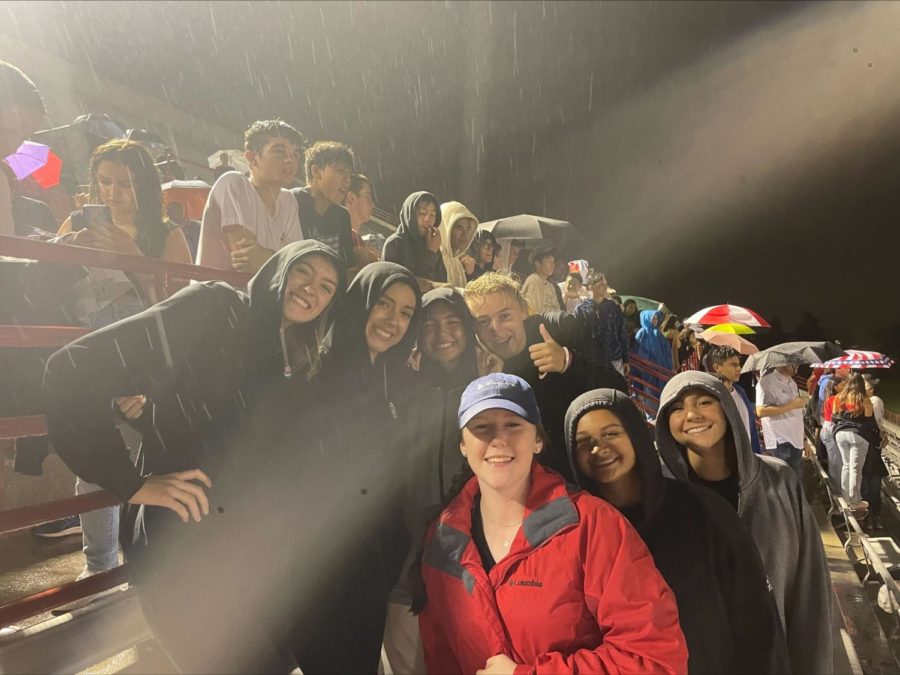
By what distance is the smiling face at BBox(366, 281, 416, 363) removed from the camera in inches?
56.1

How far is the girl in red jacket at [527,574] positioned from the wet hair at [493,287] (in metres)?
0.30

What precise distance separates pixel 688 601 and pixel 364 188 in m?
1.47

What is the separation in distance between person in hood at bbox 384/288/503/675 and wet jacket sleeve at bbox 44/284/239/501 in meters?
0.59

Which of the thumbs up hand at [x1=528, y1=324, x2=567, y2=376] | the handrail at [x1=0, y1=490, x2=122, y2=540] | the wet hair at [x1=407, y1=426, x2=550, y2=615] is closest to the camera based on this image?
the handrail at [x1=0, y1=490, x2=122, y2=540]

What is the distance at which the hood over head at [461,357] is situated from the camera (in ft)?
4.98

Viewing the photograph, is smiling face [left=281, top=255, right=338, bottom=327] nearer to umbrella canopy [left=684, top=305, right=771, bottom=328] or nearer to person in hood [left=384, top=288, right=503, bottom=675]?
person in hood [left=384, top=288, right=503, bottom=675]

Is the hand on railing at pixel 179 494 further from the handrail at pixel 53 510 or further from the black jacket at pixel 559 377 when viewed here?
the black jacket at pixel 559 377

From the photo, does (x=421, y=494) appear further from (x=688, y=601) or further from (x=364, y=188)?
(x=364, y=188)

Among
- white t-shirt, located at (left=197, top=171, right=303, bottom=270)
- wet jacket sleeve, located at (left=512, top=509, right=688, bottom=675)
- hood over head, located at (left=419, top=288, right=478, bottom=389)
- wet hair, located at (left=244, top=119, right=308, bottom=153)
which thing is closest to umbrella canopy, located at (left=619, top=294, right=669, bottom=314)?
hood over head, located at (left=419, top=288, right=478, bottom=389)

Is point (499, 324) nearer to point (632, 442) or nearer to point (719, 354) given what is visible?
point (632, 442)

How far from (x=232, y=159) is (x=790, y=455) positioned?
1.90 meters

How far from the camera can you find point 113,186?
4.09 feet

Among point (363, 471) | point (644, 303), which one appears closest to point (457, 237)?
point (644, 303)

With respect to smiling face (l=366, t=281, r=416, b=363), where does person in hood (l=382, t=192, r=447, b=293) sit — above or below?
above
